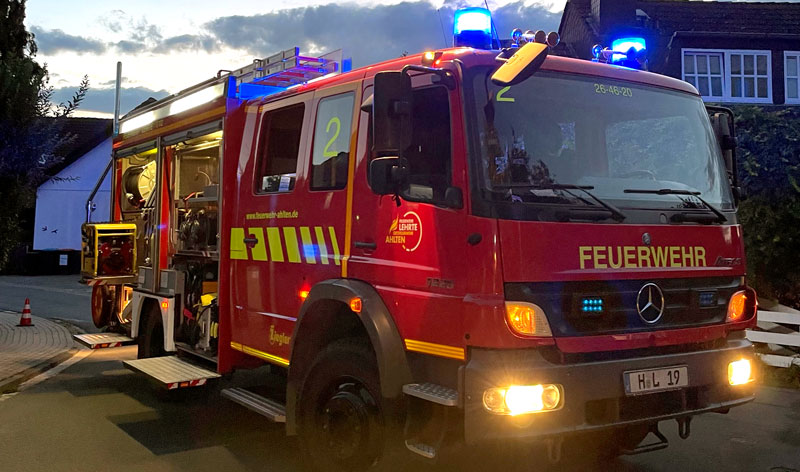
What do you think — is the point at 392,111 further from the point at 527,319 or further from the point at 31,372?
the point at 31,372

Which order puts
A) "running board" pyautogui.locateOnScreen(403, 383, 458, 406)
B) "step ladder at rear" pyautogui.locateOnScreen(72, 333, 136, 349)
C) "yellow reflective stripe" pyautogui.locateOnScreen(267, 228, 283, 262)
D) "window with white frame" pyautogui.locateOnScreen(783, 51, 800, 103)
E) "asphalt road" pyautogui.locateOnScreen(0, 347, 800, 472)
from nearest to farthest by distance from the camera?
1. "running board" pyautogui.locateOnScreen(403, 383, 458, 406)
2. "asphalt road" pyautogui.locateOnScreen(0, 347, 800, 472)
3. "yellow reflective stripe" pyautogui.locateOnScreen(267, 228, 283, 262)
4. "step ladder at rear" pyautogui.locateOnScreen(72, 333, 136, 349)
5. "window with white frame" pyautogui.locateOnScreen(783, 51, 800, 103)

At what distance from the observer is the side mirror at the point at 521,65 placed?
3904 mm

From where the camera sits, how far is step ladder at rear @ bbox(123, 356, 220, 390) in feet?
19.4

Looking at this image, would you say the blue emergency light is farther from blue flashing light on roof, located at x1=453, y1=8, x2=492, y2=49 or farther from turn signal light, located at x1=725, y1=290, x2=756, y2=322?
turn signal light, located at x1=725, y1=290, x2=756, y2=322

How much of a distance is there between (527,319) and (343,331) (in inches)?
58.5

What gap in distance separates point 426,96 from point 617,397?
192 centimetres

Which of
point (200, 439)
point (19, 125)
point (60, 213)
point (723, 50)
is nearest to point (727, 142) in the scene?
point (200, 439)

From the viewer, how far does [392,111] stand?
Result: 3.87 m

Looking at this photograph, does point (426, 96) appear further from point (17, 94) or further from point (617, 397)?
point (17, 94)

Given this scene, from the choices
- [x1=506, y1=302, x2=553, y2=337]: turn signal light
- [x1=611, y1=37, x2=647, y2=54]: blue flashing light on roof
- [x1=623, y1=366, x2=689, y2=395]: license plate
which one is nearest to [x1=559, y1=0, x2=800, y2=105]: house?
[x1=611, y1=37, x2=647, y2=54]: blue flashing light on roof

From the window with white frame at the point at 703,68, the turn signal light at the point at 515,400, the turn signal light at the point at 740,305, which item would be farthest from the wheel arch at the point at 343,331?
the window with white frame at the point at 703,68

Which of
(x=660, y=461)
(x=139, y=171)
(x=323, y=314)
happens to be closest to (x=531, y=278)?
(x=323, y=314)

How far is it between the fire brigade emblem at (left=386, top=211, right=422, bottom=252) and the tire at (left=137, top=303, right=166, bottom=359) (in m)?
3.76

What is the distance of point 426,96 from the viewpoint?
414 cm
